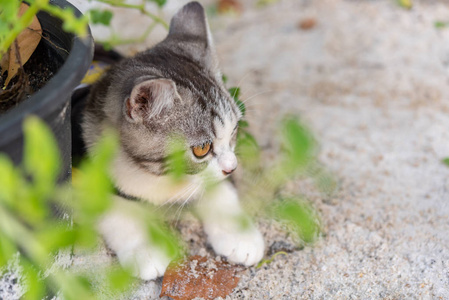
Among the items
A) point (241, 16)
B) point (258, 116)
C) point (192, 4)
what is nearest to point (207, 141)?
point (192, 4)

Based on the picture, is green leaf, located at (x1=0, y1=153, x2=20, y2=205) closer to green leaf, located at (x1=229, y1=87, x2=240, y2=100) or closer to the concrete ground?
the concrete ground

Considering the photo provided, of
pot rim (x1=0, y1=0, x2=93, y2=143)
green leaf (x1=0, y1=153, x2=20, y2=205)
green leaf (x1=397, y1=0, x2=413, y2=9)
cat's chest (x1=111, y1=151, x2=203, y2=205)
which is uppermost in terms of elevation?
green leaf (x1=0, y1=153, x2=20, y2=205)

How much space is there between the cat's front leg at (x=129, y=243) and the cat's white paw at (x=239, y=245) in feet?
0.58

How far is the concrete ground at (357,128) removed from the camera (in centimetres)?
138

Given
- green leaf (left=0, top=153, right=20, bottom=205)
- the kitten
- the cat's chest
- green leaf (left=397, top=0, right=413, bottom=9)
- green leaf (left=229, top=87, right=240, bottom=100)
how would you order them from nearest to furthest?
1. green leaf (left=0, top=153, right=20, bottom=205)
2. the kitten
3. the cat's chest
4. green leaf (left=229, top=87, right=240, bottom=100)
5. green leaf (left=397, top=0, right=413, bottom=9)

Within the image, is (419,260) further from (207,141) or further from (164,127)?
(164,127)

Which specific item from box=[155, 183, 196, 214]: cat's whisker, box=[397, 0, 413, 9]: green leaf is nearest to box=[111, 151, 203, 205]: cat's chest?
box=[155, 183, 196, 214]: cat's whisker

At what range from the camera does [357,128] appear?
2.14 m

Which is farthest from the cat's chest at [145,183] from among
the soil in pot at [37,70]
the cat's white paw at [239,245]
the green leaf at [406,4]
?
the green leaf at [406,4]

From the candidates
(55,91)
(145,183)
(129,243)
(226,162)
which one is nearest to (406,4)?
(226,162)

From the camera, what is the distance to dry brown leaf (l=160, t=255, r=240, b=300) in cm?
132

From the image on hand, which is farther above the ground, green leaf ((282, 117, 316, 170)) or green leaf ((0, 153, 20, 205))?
green leaf ((0, 153, 20, 205))

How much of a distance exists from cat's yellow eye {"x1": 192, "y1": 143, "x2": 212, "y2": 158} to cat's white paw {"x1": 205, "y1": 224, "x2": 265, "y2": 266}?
0.81 ft

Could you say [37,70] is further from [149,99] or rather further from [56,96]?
[56,96]
